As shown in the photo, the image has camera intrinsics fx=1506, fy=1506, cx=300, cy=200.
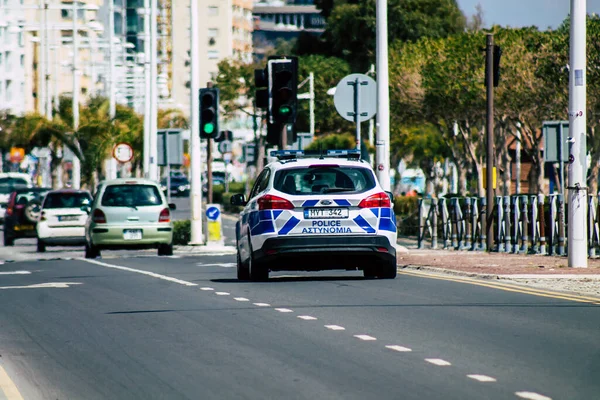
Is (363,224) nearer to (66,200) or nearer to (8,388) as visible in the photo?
(8,388)

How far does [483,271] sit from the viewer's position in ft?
74.3

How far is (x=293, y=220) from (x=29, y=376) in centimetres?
894

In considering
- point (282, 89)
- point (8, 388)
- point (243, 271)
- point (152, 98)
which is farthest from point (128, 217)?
point (8, 388)

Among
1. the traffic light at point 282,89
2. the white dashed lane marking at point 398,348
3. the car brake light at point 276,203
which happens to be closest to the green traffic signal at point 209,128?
the traffic light at point 282,89

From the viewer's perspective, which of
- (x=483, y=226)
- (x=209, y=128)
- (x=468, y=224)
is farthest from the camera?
(x=468, y=224)

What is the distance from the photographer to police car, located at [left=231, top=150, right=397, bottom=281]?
64.5 feet

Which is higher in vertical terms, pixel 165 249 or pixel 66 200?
pixel 66 200

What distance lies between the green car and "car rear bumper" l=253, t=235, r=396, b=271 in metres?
12.4

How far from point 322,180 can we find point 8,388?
10185 mm

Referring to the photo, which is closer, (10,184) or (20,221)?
(20,221)

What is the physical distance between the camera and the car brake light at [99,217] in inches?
1266

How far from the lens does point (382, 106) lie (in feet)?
96.7

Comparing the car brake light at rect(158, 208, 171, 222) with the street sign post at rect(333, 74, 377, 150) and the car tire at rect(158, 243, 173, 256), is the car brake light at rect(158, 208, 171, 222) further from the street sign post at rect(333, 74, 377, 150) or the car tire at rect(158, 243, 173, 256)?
the street sign post at rect(333, 74, 377, 150)

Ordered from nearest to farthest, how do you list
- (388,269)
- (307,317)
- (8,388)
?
(8,388) < (307,317) < (388,269)
